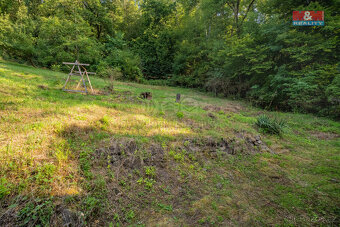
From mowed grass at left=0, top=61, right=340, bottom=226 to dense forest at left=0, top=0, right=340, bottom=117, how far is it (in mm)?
5541

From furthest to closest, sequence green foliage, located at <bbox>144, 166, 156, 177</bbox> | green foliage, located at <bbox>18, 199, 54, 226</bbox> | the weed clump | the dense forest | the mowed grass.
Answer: the dense forest → the weed clump → green foliage, located at <bbox>144, 166, 156, 177</bbox> → the mowed grass → green foliage, located at <bbox>18, 199, 54, 226</bbox>

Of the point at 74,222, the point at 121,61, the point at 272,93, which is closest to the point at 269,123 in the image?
the point at 272,93

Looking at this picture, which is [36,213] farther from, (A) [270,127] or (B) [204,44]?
(B) [204,44]

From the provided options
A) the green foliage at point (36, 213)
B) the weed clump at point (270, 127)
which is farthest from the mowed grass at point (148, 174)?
the weed clump at point (270, 127)

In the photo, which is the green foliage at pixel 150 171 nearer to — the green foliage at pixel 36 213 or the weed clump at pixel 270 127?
the green foliage at pixel 36 213

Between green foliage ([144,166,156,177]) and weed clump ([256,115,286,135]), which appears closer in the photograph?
green foliage ([144,166,156,177])

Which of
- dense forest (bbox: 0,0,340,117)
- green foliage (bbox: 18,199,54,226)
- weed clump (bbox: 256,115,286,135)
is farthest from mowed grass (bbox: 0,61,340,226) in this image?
dense forest (bbox: 0,0,340,117)

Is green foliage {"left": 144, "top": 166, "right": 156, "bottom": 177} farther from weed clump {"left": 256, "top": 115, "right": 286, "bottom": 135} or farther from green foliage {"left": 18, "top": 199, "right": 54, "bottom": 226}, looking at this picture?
weed clump {"left": 256, "top": 115, "right": 286, "bottom": 135}

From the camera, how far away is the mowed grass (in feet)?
7.06

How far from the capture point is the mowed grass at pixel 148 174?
2150mm

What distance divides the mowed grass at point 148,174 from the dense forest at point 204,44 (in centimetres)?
554

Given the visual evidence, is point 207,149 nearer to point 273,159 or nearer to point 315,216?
point 273,159

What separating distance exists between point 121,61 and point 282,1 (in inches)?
582

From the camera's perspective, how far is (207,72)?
645 inches
